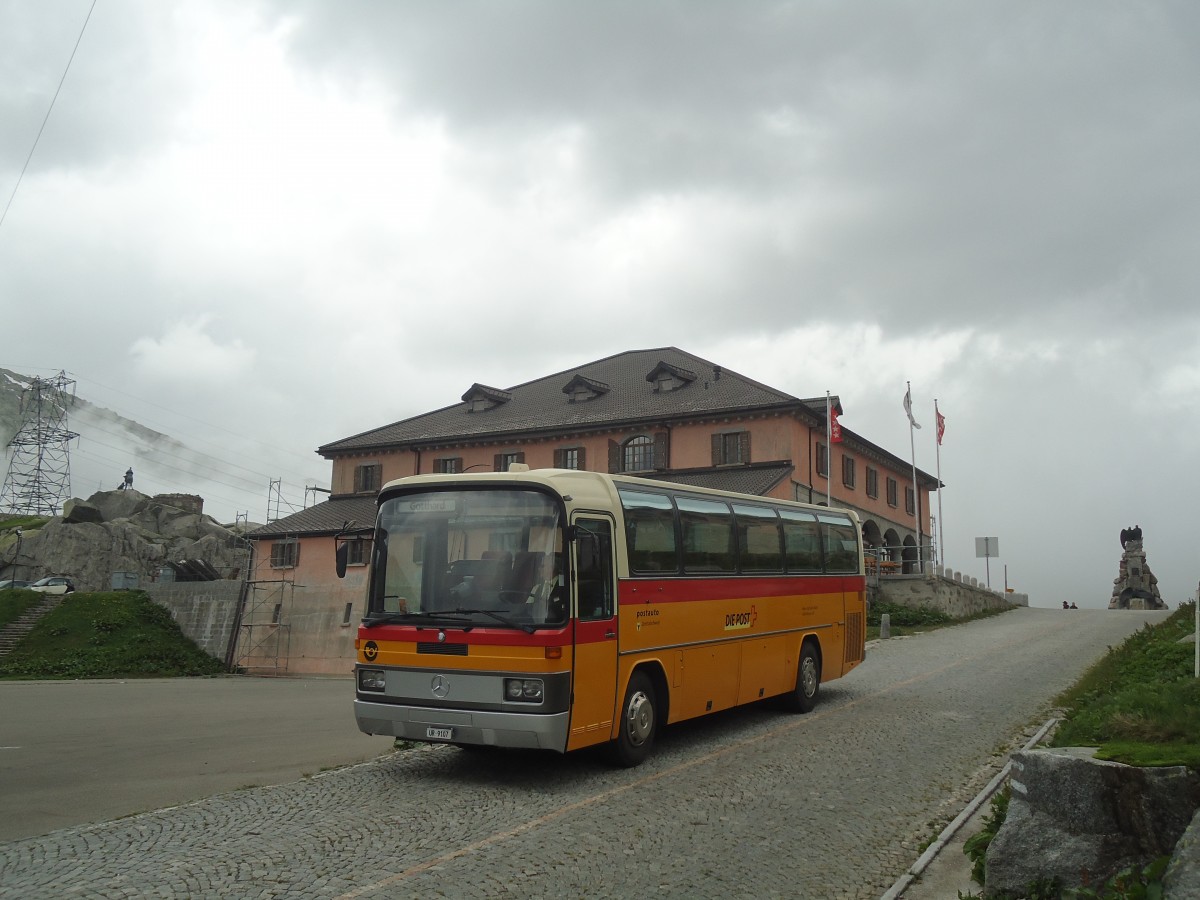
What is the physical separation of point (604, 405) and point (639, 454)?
3.53 metres

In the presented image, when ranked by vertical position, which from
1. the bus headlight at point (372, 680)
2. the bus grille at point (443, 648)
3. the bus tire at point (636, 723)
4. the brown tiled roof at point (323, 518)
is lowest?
the bus tire at point (636, 723)

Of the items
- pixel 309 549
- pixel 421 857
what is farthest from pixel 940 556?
pixel 421 857

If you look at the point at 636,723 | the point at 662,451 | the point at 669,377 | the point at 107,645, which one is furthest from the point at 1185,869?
the point at 107,645

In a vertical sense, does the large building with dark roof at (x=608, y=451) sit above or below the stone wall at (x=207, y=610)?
above

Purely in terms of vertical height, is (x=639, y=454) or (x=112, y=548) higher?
(x=639, y=454)

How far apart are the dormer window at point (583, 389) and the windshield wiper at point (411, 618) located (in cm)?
3553

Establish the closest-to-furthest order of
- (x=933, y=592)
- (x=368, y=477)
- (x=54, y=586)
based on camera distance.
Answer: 1. (x=933, y=592)
2. (x=368, y=477)
3. (x=54, y=586)

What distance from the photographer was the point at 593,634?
10055 millimetres

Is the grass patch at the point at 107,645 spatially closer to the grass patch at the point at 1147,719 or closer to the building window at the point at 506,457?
the building window at the point at 506,457

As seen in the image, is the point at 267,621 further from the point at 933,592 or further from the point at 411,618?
the point at 411,618

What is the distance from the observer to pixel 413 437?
47812 mm

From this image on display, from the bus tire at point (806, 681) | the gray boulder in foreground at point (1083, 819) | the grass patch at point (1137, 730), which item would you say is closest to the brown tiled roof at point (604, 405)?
the bus tire at point (806, 681)

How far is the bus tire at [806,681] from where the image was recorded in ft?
48.7

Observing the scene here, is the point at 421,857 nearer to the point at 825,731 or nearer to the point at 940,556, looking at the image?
the point at 825,731
